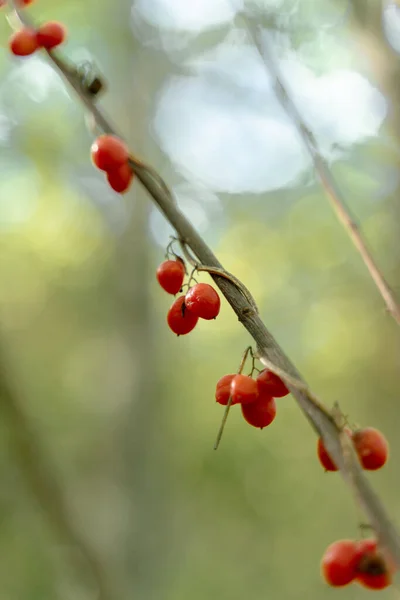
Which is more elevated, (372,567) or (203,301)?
(203,301)

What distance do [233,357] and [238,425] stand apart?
Answer: 635mm

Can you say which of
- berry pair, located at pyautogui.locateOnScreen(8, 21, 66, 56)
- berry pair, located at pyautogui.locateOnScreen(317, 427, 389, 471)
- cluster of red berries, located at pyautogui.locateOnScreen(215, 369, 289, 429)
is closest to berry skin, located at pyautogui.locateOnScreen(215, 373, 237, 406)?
cluster of red berries, located at pyautogui.locateOnScreen(215, 369, 289, 429)

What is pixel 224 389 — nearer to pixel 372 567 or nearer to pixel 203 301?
pixel 203 301

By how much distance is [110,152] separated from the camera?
50 cm

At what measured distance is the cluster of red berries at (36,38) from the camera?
615 mm

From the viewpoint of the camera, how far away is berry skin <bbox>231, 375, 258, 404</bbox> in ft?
1.40

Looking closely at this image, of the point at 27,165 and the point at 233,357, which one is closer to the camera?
the point at 27,165

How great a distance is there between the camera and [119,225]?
12.8 feet

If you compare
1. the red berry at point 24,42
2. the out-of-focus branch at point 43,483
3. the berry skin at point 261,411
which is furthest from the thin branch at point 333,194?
the out-of-focus branch at point 43,483

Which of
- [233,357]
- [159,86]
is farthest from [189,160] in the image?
[233,357]

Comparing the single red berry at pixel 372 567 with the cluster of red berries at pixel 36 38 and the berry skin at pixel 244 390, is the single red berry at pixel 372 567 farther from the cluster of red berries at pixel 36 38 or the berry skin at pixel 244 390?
the cluster of red berries at pixel 36 38

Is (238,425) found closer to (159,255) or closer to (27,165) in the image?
(159,255)

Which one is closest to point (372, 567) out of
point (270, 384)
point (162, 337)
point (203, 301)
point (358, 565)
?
point (358, 565)

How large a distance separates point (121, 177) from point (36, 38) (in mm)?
239
